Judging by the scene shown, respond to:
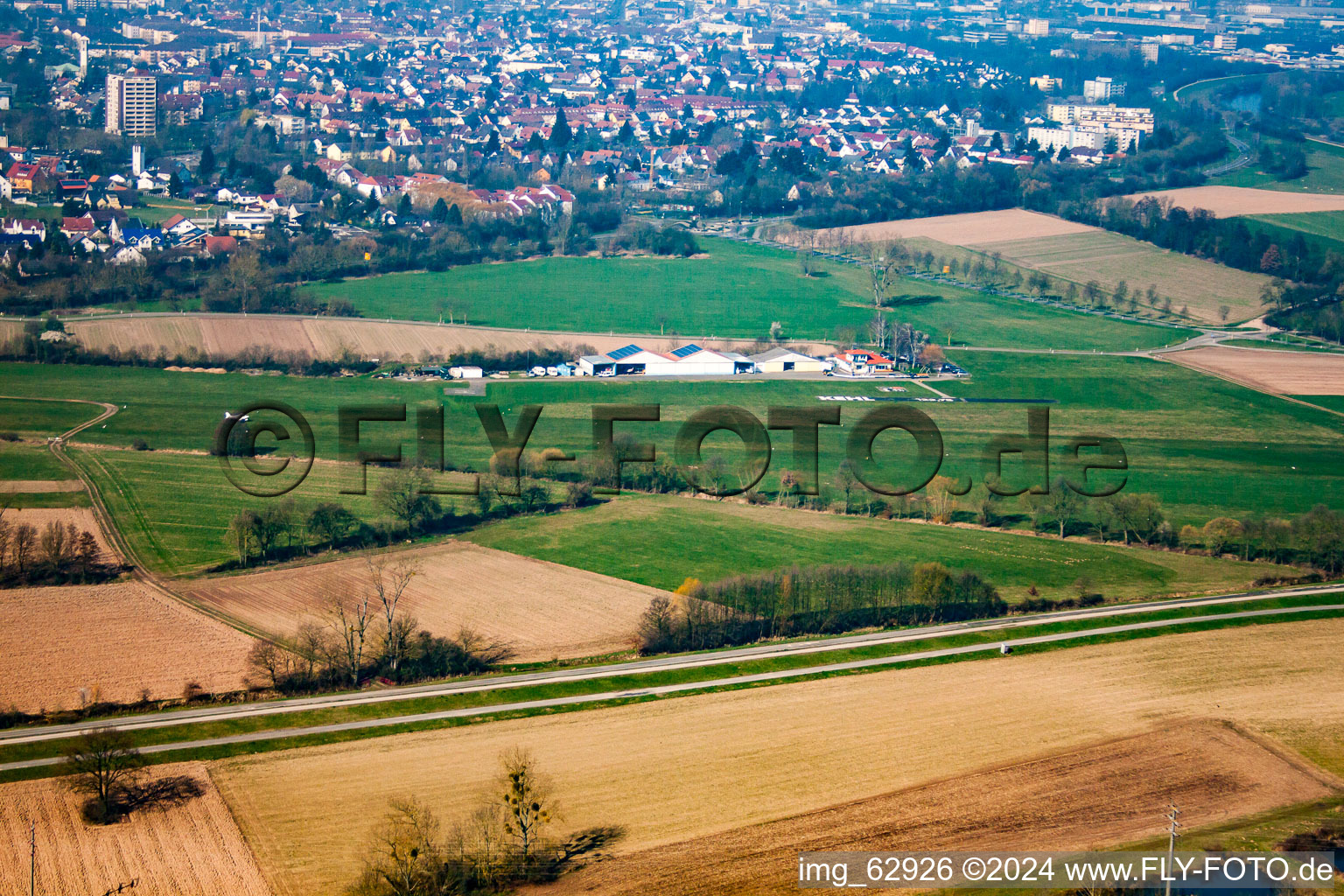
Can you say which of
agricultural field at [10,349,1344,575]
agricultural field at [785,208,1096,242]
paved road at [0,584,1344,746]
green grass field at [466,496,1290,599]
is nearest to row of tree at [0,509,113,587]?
agricultural field at [10,349,1344,575]

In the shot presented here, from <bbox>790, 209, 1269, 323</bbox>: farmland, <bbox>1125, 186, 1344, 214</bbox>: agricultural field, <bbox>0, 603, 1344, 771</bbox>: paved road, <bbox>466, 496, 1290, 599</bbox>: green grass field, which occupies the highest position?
<bbox>1125, 186, 1344, 214</bbox>: agricultural field

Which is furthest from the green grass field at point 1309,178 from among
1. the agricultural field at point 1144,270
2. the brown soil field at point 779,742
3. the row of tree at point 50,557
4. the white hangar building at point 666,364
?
the row of tree at point 50,557

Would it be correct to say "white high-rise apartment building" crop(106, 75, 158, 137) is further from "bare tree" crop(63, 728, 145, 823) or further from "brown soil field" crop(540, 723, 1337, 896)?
"brown soil field" crop(540, 723, 1337, 896)

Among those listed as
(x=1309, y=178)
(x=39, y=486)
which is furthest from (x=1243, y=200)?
(x=39, y=486)

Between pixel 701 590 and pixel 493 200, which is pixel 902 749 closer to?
pixel 701 590

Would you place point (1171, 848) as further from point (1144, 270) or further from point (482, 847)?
point (1144, 270)

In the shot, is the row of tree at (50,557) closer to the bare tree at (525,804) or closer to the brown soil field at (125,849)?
the brown soil field at (125,849)
